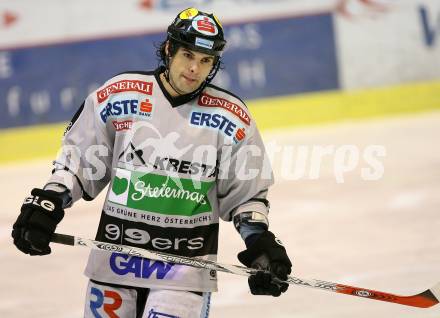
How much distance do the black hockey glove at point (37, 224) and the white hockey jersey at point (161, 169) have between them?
13 cm

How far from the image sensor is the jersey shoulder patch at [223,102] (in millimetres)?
3107

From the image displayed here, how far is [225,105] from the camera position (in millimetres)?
3117

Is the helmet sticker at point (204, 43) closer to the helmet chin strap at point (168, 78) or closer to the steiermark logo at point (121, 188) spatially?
the helmet chin strap at point (168, 78)

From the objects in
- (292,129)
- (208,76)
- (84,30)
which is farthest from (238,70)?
(208,76)

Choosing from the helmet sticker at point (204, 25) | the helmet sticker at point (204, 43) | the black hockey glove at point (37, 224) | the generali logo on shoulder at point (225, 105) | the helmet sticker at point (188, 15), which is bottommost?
the black hockey glove at point (37, 224)

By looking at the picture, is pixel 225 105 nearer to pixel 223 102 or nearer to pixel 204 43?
pixel 223 102

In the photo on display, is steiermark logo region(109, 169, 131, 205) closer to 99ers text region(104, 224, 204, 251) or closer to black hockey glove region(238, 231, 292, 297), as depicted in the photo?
99ers text region(104, 224, 204, 251)

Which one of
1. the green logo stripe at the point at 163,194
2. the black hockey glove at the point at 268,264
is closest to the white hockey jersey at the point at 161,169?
the green logo stripe at the point at 163,194

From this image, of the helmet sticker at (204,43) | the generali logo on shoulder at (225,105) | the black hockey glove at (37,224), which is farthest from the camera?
the generali logo on shoulder at (225,105)

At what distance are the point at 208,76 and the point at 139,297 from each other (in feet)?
2.50

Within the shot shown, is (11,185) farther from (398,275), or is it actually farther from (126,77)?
(126,77)

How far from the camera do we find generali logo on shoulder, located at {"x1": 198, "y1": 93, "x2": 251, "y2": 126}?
3.11 m

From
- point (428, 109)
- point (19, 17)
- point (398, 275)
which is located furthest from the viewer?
point (428, 109)

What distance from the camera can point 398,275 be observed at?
191 inches
